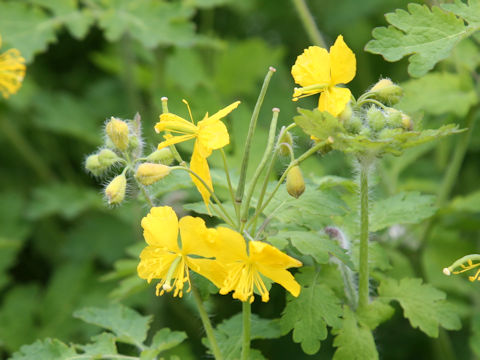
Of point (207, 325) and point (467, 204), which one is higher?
point (207, 325)

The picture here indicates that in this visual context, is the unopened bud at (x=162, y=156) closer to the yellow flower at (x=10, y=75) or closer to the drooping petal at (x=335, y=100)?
the drooping petal at (x=335, y=100)

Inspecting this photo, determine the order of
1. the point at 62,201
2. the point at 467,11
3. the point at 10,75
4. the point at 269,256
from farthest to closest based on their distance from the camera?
the point at 62,201, the point at 10,75, the point at 467,11, the point at 269,256

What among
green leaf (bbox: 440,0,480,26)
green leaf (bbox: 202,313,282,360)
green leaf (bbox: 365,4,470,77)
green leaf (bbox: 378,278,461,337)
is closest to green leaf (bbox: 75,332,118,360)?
green leaf (bbox: 202,313,282,360)

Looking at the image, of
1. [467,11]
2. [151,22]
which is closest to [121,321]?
[467,11]

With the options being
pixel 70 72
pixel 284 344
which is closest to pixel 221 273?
pixel 284 344

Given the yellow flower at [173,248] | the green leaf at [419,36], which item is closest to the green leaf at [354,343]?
the yellow flower at [173,248]

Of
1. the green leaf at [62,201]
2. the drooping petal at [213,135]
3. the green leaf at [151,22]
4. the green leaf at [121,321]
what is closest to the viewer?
the drooping petal at [213,135]

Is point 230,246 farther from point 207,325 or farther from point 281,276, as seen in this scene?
point 207,325
